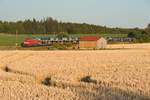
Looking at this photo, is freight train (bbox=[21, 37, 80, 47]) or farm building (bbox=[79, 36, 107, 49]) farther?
freight train (bbox=[21, 37, 80, 47])

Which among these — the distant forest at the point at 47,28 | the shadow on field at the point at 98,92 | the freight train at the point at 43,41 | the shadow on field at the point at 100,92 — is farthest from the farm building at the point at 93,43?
the distant forest at the point at 47,28

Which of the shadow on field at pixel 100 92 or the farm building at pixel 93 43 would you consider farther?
the farm building at pixel 93 43

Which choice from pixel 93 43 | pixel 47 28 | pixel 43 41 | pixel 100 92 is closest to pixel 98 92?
pixel 100 92

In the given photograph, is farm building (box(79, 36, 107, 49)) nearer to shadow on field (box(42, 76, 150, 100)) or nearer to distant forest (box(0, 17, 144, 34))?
shadow on field (box(42, 76, 150, 100))

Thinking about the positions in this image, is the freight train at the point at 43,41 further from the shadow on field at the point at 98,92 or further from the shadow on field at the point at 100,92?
the shadow on field at the point at 100,92

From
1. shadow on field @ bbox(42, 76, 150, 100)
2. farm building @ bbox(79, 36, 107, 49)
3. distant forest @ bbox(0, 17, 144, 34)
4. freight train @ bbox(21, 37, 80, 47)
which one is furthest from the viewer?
distant forest @ bbox(0, 17, 144, 34)

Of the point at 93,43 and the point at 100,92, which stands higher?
the point at 100,92

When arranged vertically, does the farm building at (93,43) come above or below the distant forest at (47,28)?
below

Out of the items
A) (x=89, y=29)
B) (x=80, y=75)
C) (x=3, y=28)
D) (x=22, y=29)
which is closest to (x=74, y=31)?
(x=89, y=29)

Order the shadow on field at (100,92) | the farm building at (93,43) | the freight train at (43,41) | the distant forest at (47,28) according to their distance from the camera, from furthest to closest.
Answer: the distant forest at (47,28)
the freight train at (43,41)
the farm building at (93,43)
the shadow on field at (100,92)

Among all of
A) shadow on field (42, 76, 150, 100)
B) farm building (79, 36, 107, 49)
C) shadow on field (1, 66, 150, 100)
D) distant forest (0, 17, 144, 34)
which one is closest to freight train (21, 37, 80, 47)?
farm building (79, 36, 107, 49)

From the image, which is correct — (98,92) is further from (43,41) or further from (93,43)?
(43,41)

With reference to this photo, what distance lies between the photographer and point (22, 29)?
11844 cm

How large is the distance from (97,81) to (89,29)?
4803 inches
